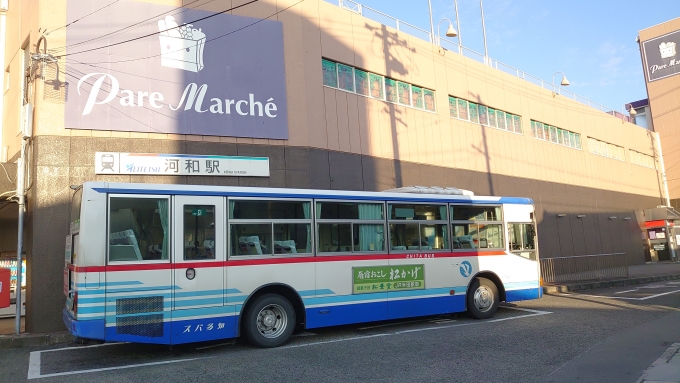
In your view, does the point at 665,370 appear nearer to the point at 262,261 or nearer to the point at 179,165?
the point at 262,261

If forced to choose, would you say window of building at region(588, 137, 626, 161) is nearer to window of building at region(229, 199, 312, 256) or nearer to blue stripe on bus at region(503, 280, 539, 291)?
blue stripe on bus at region(503, 280, 539, 291)

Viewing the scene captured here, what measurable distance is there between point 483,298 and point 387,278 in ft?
9.39

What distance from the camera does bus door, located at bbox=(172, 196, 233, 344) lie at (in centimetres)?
830

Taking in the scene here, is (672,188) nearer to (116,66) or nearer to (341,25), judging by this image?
(341,25)

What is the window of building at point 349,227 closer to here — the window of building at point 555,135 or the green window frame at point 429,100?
the green window frame at point 429,100

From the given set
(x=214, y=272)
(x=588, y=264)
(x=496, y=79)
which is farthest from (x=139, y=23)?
(x=588, y=264)

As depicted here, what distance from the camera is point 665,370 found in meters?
6.75

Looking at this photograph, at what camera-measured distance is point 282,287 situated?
9.28 meters

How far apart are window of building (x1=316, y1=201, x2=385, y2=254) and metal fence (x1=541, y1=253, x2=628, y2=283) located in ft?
35.3

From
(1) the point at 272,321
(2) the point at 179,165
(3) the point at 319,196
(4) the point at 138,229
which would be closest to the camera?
(4) the point at 138,229

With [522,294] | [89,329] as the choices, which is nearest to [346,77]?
[522,294]

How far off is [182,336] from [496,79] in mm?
20037

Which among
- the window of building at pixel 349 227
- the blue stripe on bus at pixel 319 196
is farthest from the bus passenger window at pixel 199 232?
the window of building at pixel 349 227

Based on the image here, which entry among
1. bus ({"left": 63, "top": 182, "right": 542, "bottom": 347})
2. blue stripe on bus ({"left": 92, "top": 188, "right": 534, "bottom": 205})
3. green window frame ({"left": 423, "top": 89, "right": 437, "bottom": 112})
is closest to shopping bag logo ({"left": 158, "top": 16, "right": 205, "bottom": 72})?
bus ({"left": 63, "top": 182, "right": 542, "bottom": 347})
